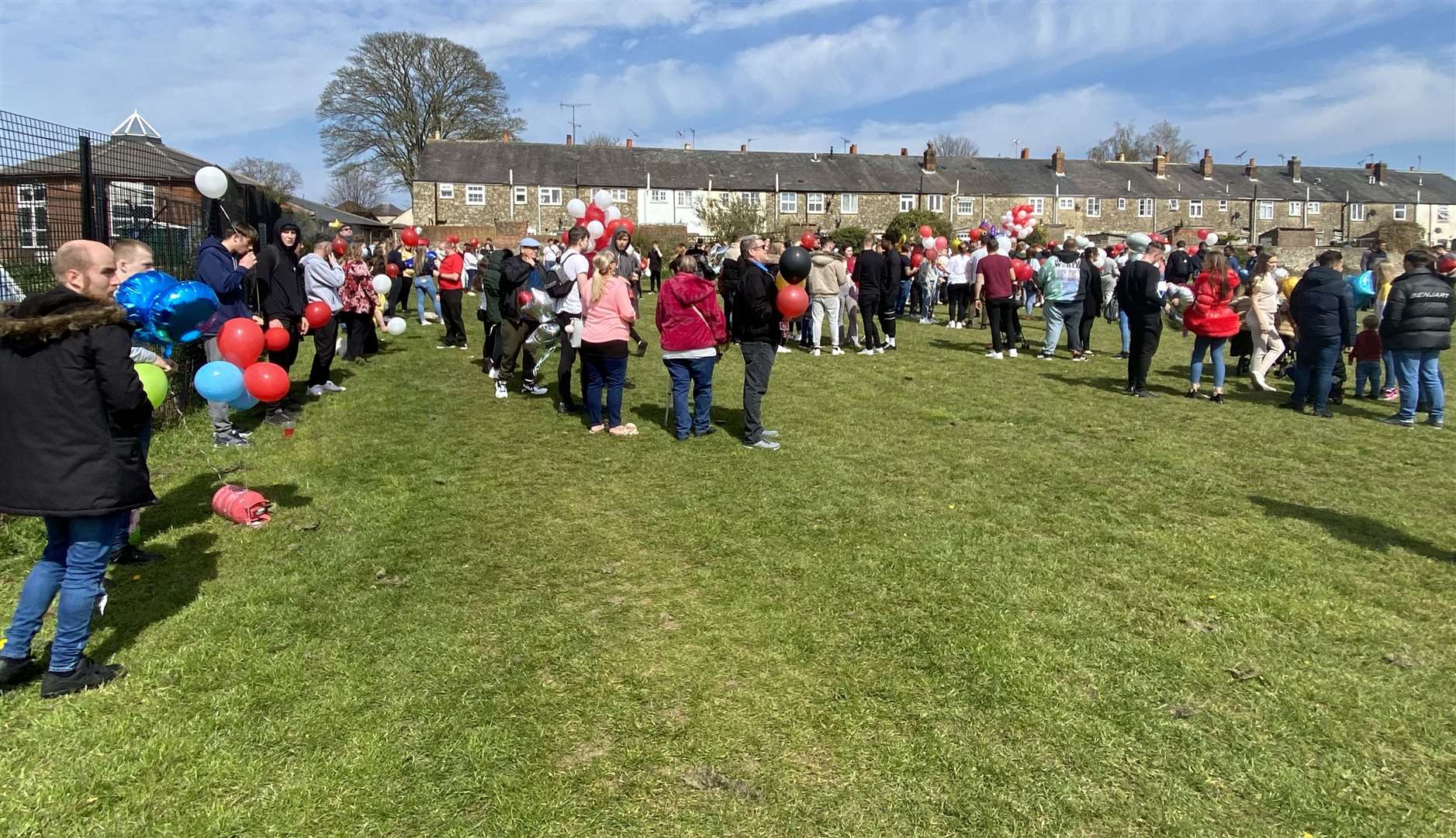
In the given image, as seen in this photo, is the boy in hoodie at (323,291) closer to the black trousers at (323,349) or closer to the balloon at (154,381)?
the black trousers at (323,349)

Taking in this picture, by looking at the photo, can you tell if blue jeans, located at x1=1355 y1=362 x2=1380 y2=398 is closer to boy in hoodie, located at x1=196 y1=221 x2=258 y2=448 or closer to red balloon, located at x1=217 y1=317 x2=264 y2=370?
red balloon, located at x1=217 y1=317 x2=264 y2=370

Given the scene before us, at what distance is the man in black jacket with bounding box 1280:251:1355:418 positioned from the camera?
894 cm

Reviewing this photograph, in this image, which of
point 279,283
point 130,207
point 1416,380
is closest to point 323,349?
point 279,283

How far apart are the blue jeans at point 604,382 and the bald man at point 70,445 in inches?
169

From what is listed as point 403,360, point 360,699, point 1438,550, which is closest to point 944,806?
point 360,699

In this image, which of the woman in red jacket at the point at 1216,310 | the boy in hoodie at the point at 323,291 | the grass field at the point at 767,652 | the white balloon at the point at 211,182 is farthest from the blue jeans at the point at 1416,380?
the white balloon at the point at 211,182

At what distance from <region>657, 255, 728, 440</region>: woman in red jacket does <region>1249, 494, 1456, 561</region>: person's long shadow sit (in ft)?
14.4

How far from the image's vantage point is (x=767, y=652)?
12.3 feet

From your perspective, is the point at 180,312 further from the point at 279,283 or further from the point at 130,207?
the point at 130,207

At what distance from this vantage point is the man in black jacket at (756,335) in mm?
7234

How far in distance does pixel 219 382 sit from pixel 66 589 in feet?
4.91

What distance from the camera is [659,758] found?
3.00 m

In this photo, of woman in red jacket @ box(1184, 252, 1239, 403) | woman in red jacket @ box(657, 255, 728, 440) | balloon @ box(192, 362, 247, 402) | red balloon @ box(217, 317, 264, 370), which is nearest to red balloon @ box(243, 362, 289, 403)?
red balloon @ box(217, 317, 264, 370)

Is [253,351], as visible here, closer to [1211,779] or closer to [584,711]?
[584,711]
